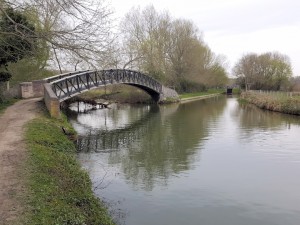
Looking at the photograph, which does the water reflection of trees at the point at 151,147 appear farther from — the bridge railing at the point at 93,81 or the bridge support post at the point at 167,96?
the bridge support post at the point at 167,96

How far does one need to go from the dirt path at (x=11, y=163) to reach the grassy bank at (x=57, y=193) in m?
0.23

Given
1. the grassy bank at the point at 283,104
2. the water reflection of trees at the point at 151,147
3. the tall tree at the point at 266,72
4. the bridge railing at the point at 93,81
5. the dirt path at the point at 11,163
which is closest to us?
the dirt path at the point at 11,163

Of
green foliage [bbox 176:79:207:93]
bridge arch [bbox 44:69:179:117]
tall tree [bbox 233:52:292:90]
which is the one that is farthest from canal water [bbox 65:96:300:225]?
tall tree [bbox 233:52:292:90]

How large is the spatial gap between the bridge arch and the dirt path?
82.4 inches

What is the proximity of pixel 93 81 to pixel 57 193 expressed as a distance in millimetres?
18706

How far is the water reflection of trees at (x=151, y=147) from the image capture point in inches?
431

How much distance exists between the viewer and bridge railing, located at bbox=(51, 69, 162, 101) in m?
21.4

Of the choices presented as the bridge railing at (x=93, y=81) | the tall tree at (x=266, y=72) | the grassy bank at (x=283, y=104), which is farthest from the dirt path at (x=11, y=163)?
the tall tree at (x=266, y=72)

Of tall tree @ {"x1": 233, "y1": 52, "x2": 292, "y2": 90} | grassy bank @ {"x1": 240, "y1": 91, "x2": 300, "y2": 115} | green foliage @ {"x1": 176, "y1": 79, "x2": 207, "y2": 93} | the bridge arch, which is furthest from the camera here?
tall tree @ {"x1": 233, "y1": 52, "x2": 292, "y2": 90}

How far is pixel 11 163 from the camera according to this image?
8.35 meters

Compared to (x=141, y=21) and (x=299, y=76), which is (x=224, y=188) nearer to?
(x=141, y=21)

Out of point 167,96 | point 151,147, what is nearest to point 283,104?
point 167,96

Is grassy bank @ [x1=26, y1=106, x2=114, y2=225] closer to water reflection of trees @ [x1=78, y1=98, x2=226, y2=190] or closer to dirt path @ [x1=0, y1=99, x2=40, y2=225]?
dirt path @ [x1=0, y1=99, x2=40, y2=225]

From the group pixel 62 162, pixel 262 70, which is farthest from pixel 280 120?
pixel 262 70
